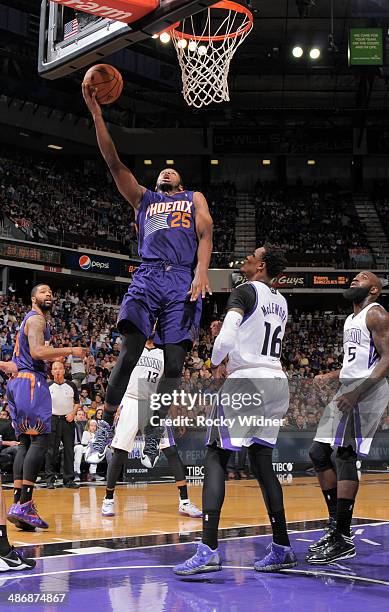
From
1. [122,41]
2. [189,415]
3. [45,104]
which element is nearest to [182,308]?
[122,41]

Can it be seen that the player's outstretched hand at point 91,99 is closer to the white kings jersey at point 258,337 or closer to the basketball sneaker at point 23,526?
the white kings jersey at point 258,337

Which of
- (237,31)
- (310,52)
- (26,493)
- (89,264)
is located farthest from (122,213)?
(26,493)

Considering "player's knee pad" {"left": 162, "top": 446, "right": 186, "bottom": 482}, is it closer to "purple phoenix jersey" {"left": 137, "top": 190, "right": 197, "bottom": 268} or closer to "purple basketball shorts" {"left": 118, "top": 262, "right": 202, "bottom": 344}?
"purple basketball shorts" {"left": 118, "top": 262, "right": 202, "bottom": 344}

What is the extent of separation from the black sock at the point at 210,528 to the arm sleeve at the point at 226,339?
996 millimetres

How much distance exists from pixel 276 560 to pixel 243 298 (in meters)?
1.77

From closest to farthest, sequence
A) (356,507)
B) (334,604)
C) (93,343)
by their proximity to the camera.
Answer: (334,604)
(356,507)
(93,343)

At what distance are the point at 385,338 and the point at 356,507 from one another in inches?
164

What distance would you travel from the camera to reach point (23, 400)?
7.15 metres

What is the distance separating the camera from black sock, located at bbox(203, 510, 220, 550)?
502cm

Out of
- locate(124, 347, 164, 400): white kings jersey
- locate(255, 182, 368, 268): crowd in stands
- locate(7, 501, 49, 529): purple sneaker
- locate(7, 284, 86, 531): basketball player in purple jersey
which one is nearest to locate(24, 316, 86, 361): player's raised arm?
locate(7, 284, 86, 531): basketball player in purple jersey

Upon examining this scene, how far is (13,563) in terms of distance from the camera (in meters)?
4.93

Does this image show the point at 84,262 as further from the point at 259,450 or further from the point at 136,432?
the point at 259,450

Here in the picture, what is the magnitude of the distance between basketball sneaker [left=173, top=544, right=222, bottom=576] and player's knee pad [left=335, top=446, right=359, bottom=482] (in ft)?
4.20

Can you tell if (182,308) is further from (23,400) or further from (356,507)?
(356,507)
